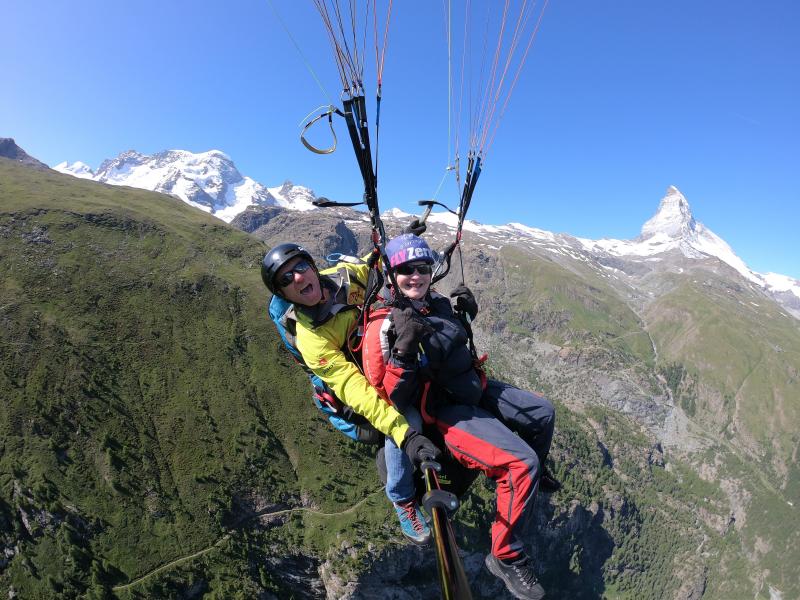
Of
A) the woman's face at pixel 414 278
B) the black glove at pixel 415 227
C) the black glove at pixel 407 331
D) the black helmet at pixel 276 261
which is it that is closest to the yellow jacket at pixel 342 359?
the black helmet at pixel 276 261

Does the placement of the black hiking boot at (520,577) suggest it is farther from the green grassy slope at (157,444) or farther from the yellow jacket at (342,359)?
the green grassy slope at (157,444)

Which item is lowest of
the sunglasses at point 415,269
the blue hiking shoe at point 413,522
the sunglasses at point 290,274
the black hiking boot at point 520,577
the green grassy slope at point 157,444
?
the green grassy slope at point 157,444

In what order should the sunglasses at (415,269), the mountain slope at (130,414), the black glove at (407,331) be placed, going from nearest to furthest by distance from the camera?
the black glove at (407,331)
the sunglasses at (415,269)
the mountain slope at (130,414)

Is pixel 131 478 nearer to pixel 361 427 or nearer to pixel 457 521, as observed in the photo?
pixel 457 521

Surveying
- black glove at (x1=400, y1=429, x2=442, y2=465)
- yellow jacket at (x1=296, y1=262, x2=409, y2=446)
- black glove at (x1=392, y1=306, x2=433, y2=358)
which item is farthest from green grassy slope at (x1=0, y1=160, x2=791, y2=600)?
black glove at (x1=392, y1=306, x2=433, y2=358)

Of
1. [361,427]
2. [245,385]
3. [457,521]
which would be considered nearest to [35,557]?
[245,385]

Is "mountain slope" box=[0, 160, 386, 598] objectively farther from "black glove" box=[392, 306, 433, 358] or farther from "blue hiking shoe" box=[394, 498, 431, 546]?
"black glove" box=[392, 306, 433, 358]

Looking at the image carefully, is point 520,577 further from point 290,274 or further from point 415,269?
point 290,274
